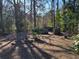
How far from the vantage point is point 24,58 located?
7.79m

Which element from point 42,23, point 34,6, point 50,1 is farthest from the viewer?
point 42,23

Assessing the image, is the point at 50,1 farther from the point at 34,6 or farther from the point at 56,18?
the point at 34,6

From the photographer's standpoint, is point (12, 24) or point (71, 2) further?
point (12, 24)

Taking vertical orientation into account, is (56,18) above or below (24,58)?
above

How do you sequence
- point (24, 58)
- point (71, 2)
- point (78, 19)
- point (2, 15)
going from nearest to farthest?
point (24, 58) < point (78, 19) < point (71, 2) < point (2, 15)

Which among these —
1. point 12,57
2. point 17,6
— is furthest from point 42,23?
point 12,57

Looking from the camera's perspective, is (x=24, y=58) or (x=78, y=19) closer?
(x=24, y=58)

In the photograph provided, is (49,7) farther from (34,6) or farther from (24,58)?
(24,58)

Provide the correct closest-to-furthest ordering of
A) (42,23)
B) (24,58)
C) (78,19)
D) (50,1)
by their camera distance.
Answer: (24,58), (78,19), (50,1), (42,23)

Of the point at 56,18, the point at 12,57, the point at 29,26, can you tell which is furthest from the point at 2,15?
the point at 12,57

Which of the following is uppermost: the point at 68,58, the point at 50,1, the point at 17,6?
the point at 50,1

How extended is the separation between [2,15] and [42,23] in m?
13.6

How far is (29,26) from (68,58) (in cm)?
2050

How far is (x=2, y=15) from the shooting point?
26547 mm
